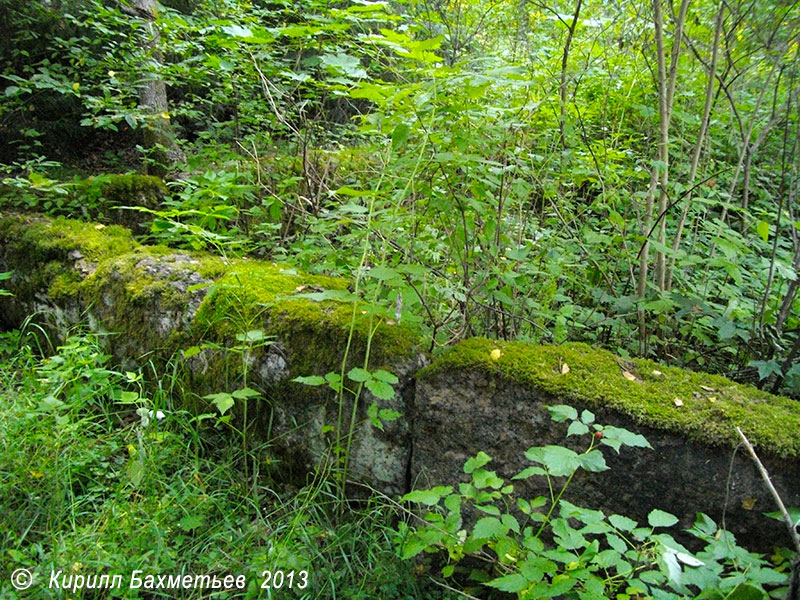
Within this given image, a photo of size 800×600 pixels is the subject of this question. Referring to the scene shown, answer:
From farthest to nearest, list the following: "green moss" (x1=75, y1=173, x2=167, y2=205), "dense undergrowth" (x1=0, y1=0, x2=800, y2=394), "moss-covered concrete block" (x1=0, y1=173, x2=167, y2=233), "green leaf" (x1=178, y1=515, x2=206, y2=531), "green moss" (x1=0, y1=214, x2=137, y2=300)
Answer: "green moss" (x1=75, y1=173, x2=167, y2=205)
"moss-covered concrete block" (x1=0, y1=173, x2=167, y2=233)
"green moss" (x1=0, y1=214, x2=137, y2=300)
"dense undergrowth" (x1=0, y1=0, x2=800, y2=394)
"green leaf" (x1=178, y1=515, x2=206, y2=531)

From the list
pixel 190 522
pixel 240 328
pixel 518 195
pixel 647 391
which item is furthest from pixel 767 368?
pixel 190 522

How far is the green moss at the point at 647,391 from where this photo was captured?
163 centimetres

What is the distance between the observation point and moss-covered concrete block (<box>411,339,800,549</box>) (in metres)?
1.60

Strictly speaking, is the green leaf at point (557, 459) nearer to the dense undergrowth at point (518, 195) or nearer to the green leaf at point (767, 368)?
the dense undergrowth at point (518, 195)

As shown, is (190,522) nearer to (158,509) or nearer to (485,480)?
(158,509)

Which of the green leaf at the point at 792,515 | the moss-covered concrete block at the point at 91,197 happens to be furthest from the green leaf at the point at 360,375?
the moss-covered concrete block at the point at 91,197

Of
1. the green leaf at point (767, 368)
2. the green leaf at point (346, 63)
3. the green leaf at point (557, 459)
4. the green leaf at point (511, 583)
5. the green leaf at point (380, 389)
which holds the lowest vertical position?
the green leaf at point (511, 583)

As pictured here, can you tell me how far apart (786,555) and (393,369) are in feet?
4.62

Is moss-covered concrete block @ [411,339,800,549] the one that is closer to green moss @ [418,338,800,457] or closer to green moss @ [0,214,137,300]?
green moss @ [418,338,800,457]

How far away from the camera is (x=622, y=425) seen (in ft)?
5.56

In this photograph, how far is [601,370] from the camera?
188 cm

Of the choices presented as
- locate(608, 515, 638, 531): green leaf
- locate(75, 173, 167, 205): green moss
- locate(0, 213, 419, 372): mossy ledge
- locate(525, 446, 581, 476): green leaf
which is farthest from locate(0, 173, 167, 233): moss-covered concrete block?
locate(608, 515, 638, 531): green leaf

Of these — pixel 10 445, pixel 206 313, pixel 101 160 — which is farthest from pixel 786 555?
pixel 101 160

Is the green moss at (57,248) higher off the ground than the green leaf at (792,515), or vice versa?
the green leaf at (792,515)
